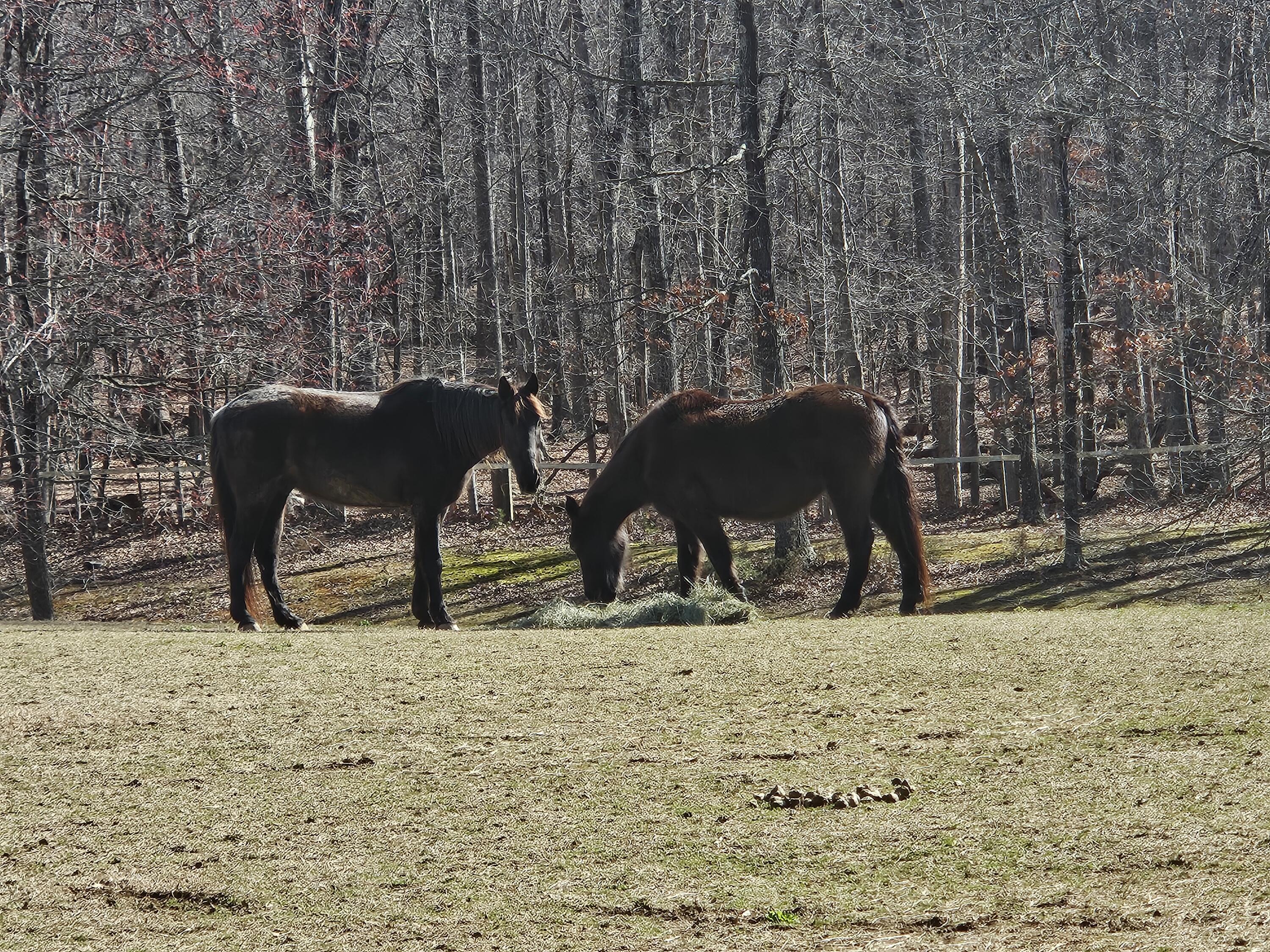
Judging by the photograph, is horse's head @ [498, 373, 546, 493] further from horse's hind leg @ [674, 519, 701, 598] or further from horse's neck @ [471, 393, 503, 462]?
horse's hind leg @ [674, 519, 701, 598]

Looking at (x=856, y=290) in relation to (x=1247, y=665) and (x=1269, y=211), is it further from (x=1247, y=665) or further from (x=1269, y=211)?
(x=1247, y=665)

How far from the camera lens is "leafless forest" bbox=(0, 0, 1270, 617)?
14.9m

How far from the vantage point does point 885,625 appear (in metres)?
9.88

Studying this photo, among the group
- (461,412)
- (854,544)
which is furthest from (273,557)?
(854,544)

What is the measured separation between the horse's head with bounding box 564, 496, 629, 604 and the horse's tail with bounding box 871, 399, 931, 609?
2.78 meters

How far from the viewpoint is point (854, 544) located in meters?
11.8

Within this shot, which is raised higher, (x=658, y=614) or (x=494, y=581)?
(x=658, y=614)

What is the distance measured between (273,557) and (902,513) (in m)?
5.78

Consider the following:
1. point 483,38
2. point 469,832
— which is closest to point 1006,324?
point 483,38

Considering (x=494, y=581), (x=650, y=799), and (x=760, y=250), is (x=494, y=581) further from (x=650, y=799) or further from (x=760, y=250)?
(x=650, y=799)

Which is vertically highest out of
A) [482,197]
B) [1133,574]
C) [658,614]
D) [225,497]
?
[482,197]

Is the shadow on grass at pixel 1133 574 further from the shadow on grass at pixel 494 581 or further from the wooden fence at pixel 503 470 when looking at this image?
the shadow on grass at pixel 494 581

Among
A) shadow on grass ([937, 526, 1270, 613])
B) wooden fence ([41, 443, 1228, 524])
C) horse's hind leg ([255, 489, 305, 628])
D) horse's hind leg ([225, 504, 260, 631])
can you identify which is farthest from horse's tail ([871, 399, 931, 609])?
horse's hind leg ([225, 504, 260, 631])

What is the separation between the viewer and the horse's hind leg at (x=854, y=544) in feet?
38.3
